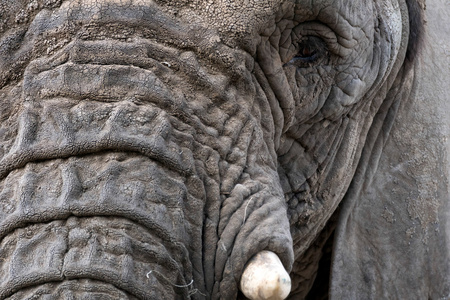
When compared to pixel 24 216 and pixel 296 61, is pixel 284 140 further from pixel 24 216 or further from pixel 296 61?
pixel 24 216

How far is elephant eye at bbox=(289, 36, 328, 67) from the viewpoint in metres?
1.96

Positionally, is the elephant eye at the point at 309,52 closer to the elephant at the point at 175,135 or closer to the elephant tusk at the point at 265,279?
the elephant at the point at 175,135

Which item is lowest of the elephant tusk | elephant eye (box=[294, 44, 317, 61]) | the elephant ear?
the elephant ear

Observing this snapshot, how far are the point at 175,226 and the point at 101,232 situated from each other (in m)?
0.13

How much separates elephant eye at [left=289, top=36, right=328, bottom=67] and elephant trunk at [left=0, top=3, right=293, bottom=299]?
0.23 metres

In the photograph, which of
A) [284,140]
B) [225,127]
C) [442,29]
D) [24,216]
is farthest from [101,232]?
[442,29]

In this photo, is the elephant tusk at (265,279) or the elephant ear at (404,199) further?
the elephant ear at (404,199)

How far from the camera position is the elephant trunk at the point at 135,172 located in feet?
4.62

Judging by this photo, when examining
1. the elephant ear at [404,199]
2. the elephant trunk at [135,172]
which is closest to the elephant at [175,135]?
the elephant trunk at [135,172]

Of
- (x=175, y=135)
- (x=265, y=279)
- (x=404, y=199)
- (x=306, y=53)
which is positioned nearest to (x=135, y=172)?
(x=175, y=135)

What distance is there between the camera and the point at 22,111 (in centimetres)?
155

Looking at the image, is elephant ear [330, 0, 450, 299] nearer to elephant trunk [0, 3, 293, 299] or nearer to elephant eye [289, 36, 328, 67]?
elephant eye [289, 36, 328, 67]

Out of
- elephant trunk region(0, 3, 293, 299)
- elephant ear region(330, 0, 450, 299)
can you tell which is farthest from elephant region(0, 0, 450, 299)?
elephant ear region(330, 0, 450, 299)

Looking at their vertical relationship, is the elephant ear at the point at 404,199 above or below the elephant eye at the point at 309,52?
below
